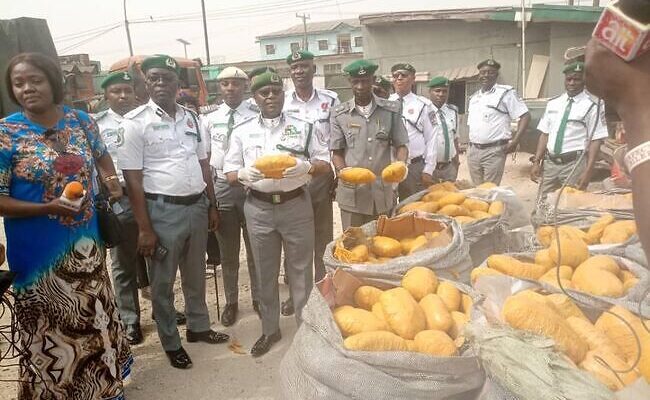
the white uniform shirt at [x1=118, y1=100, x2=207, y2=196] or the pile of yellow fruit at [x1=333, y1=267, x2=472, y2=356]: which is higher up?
the white uniform shirt at [x1=118, y1=100, x2=207, y2=196]

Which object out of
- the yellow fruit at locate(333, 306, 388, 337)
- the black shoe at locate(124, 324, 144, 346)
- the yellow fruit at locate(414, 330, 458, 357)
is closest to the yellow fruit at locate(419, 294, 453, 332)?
the yellow fruit at locate(414, 330, 458, 357)

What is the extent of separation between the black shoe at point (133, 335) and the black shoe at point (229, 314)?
25.6 inches

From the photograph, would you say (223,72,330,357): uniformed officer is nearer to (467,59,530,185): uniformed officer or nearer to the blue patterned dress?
the blue patterned dress

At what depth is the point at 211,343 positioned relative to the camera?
11.5 feet

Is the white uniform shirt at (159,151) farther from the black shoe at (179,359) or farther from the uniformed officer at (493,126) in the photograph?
the uniformed officer at (493,126)

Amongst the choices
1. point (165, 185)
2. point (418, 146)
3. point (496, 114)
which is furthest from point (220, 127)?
point (496, 114)

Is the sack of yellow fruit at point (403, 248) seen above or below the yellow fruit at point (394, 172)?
below

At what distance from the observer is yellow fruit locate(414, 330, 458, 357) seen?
5.65ft

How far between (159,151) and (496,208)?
246 cm

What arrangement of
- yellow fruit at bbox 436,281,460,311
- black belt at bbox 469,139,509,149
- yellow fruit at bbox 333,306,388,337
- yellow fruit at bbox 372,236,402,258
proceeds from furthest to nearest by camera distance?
black belt at bbox 469,139,509,149 → yellow fruit at bbox 372,236,402,258 → yellow fruit at bbox 436,281,460,311 → yellow fruit at bbox 333,306,388,337

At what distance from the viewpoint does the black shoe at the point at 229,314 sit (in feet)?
12.6

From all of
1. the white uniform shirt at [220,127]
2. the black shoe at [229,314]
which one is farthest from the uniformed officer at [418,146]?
the black shoe at [229,314]

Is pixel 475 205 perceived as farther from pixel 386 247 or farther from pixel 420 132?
pixel 420 132

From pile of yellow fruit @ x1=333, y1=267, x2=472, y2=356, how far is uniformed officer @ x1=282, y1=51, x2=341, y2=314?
1.96m
